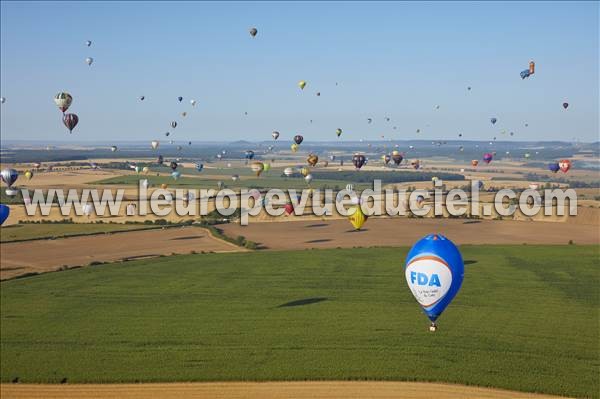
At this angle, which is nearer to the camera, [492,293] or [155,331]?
[155,331]

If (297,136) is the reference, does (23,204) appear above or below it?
below

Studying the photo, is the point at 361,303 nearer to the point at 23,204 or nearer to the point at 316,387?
the point at 316,387

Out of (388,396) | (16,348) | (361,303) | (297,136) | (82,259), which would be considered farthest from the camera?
(297,136)

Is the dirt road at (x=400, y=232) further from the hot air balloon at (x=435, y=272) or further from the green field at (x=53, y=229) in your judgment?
the hot air balloon at (x=435, y=272)

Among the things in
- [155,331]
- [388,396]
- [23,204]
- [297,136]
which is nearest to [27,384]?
[155,331]

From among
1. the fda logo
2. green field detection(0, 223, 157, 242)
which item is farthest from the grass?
the fda logo

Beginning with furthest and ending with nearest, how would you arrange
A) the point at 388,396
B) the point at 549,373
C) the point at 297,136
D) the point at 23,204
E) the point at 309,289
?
the point at 297,136, the point at 23,204, the point at 309,289, the point at 549,373, the point at 388,396

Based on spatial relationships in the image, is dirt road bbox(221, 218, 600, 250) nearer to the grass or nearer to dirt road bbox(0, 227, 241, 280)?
dirt road bbox(0, 227, 241, 280)
